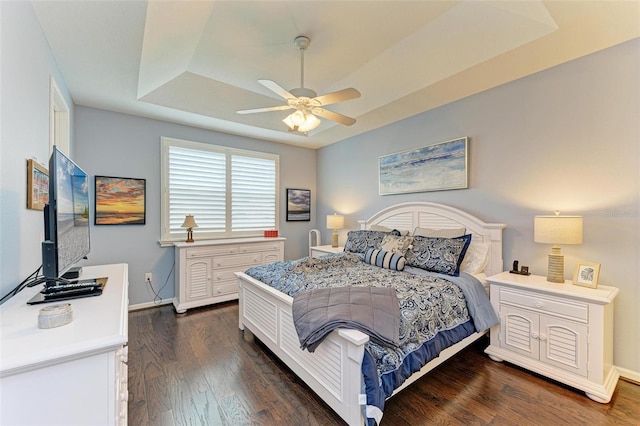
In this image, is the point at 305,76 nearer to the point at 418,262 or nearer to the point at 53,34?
the point at 53,34

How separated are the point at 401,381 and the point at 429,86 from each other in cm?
271

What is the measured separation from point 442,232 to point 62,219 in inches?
123

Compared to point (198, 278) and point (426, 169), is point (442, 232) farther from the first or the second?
point (198, 278)

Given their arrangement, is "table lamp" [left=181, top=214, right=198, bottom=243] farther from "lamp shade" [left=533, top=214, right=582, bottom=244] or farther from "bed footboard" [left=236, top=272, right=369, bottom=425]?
"lamp shade" [left=533, top=214, right=582, bottom=244]

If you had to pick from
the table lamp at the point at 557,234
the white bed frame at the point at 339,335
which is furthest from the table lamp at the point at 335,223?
the table lamp at the point at 557,234

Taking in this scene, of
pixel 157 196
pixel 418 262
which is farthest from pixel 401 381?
pixel 157 196

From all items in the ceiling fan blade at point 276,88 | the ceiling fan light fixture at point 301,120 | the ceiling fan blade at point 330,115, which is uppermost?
the ceiling fan blade at point 276,88

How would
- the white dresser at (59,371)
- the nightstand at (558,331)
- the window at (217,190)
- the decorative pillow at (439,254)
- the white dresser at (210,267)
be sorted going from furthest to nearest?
1. the window at (217,190)
2. the white dresser at (210,267)
3. the decorative pillow at (439,254)
4. the nightstand at (558,331)
5. the white dresser at (59,371)

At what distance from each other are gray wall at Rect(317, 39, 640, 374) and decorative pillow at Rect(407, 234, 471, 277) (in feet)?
1.87

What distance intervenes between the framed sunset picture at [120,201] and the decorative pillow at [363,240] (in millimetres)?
2793

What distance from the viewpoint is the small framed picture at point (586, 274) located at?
7.01 feet

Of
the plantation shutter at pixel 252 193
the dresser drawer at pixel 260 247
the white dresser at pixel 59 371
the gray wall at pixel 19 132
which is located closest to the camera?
the white dresser at pixel 59 371

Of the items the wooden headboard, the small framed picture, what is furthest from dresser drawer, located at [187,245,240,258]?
the small framed picture

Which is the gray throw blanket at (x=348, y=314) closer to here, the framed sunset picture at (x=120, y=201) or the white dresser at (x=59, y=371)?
the white dresser at (x=59, y=371)
